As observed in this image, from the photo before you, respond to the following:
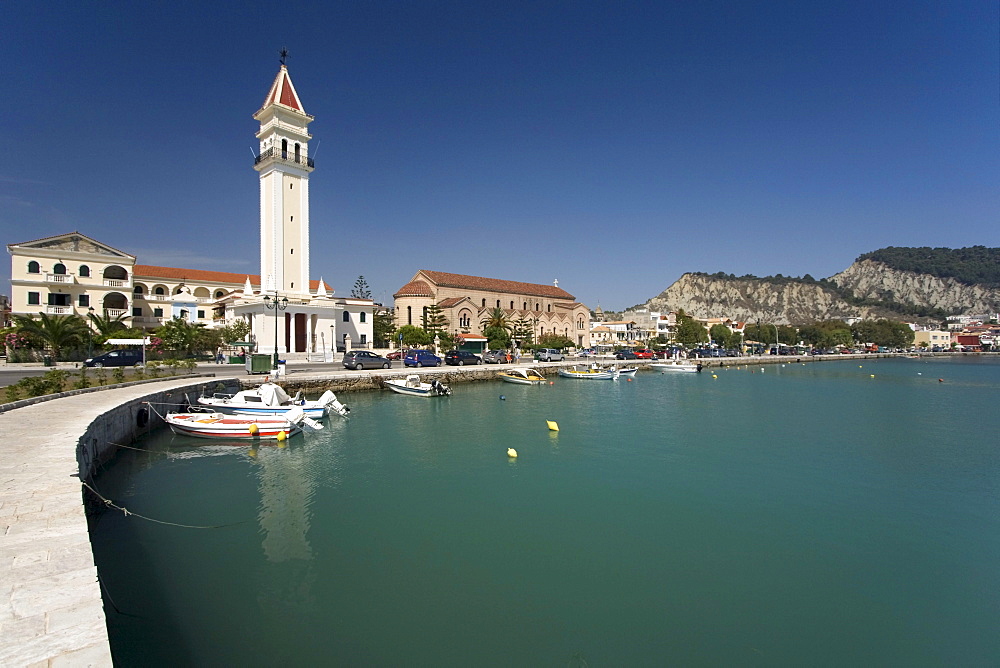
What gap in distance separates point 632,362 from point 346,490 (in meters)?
53.3

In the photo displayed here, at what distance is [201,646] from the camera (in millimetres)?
7188

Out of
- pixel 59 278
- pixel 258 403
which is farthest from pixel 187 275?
pixel 258 403

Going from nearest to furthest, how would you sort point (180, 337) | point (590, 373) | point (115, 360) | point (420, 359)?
1. point (115, 360)
2. point (180, 337)
3. point (420, 359)
4. point (590, 373)

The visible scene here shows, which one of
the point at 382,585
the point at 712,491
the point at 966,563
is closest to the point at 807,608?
the point at 966,563

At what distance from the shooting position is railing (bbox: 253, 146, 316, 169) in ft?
145

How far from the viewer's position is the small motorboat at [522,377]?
41.8m

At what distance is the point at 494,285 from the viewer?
78.6 meters

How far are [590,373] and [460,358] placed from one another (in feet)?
39.1

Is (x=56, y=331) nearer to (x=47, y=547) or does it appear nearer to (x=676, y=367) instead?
(x=47, y=547)

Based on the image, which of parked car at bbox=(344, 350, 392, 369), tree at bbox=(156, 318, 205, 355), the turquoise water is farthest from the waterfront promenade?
tree at bbox=(156, 318, 205, 355)

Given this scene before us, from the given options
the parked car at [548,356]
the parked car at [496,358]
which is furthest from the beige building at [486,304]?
the parked car at [496,358]

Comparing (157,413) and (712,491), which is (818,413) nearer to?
(712,491)

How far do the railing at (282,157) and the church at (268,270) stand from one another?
8cm

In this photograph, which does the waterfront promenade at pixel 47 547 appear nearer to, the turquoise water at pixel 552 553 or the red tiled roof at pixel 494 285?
the turquoise water at pixel 552 553
